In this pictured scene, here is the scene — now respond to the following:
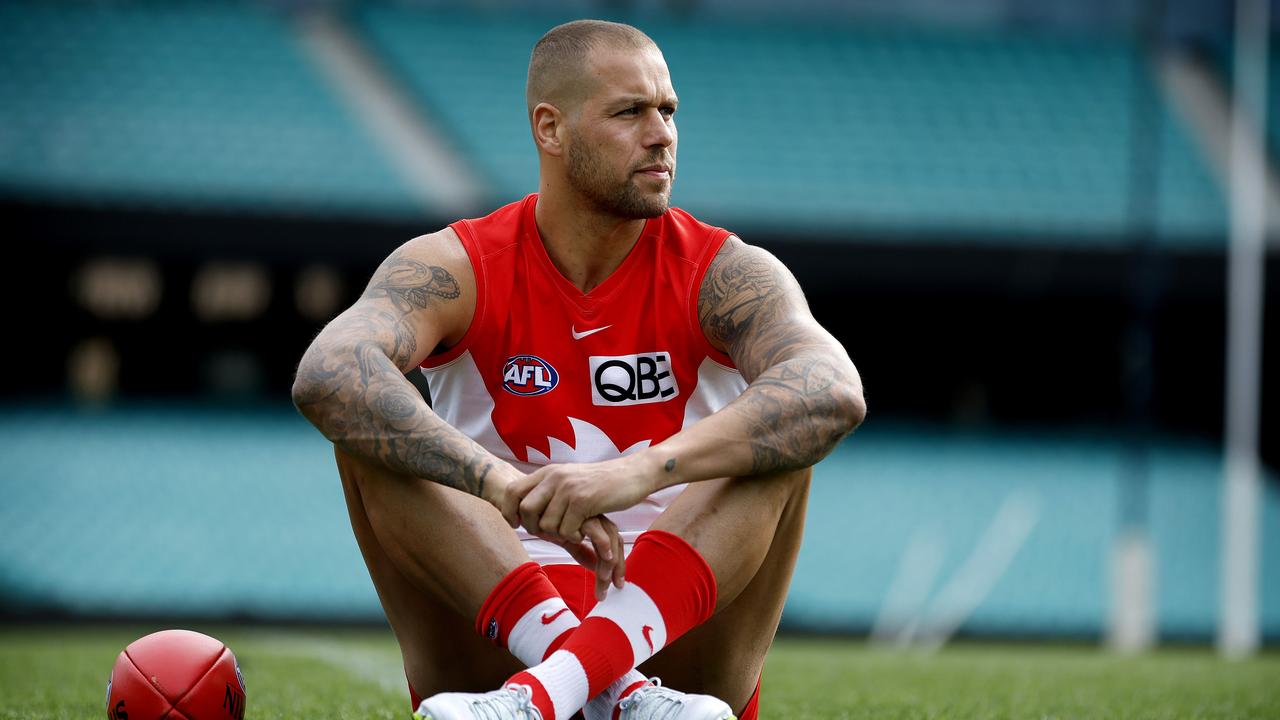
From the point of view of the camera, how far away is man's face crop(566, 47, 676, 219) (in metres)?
3.33

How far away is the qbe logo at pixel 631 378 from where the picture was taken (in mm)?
3355

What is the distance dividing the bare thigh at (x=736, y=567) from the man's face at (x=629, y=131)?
2.53ft

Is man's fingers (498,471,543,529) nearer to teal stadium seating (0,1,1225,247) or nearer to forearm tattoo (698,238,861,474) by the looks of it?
forearm tattoo (698,238,861,474)

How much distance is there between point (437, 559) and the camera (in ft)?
9.53

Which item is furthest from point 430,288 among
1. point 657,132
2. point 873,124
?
point 873,124

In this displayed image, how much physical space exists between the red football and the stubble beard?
4.69 ft

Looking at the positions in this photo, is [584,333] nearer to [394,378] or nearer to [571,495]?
[394,378]

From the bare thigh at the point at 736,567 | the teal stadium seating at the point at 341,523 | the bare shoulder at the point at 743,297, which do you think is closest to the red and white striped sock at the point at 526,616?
the bare thigh at the point at 736,567

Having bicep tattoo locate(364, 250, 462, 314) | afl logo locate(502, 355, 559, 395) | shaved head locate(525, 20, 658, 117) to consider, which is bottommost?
afl logo locate(502, 355, 559, 395)

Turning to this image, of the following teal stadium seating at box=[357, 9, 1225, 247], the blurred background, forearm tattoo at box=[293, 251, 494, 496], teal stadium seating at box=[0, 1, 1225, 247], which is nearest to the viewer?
forearm tattoo at box=[293, 251, 494, 496]

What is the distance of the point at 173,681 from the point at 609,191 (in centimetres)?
155

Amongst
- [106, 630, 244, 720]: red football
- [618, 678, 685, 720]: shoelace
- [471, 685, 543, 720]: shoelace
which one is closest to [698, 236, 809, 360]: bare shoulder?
[618, 678, 685, 720]: shoelace

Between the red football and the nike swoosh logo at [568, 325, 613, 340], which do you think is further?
the nike swoosh logo at [568, 325, 613, 340]

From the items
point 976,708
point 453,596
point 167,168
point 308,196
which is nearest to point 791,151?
point 308,196
